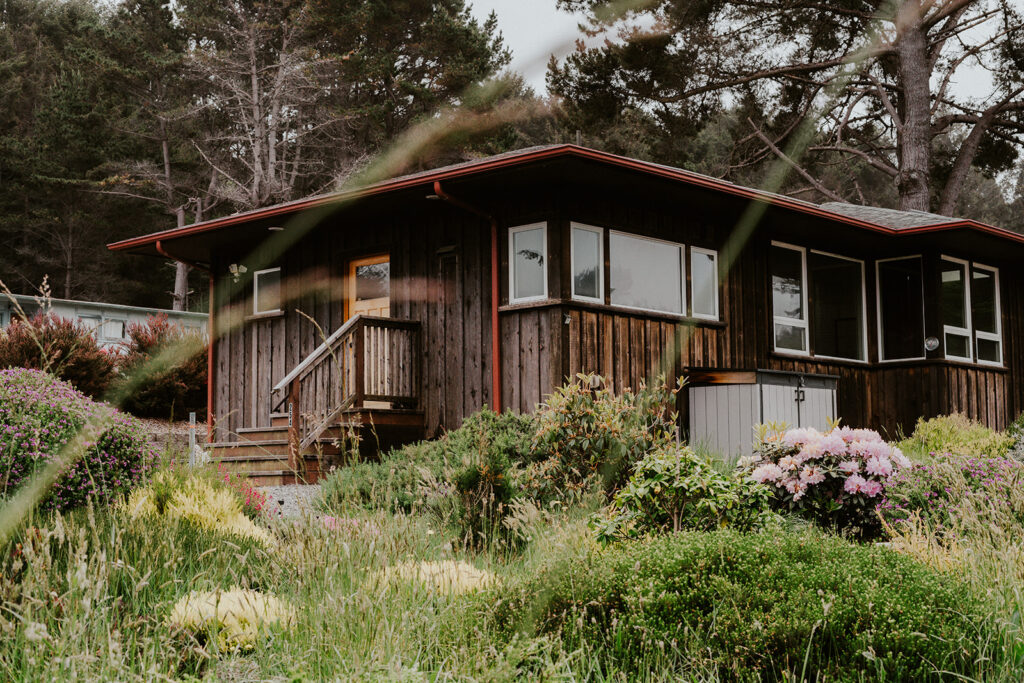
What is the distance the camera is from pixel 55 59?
1224 inches

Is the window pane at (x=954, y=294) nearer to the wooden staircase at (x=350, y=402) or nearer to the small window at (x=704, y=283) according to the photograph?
the small window at (x=704, y=283)

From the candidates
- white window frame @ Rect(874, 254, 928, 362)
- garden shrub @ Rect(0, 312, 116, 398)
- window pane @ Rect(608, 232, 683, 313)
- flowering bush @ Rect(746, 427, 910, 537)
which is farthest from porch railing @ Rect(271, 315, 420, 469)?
white window frame @ Rect(874, 254, 928, 362)

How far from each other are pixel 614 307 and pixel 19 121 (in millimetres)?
25730

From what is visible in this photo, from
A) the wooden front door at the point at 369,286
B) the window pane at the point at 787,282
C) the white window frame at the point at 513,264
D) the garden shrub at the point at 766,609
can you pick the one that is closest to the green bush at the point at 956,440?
the window pane at the point at 787,282

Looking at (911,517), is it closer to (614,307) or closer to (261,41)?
(614,307)

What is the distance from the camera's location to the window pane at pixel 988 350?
48.1 ft

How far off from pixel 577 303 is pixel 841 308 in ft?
18.8

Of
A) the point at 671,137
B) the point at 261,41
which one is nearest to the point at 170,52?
the point at 261,41

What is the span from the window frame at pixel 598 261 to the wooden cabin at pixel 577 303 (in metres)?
0.02

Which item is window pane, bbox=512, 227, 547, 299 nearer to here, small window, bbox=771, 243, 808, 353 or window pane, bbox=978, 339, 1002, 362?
small window, bbox=771, 243, 808, 353

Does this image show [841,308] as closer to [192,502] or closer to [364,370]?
[364,370]

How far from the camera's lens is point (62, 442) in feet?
19.1

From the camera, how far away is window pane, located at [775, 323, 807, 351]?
12.9 metres

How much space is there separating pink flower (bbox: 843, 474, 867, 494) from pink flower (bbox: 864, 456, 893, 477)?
0.28 ft
